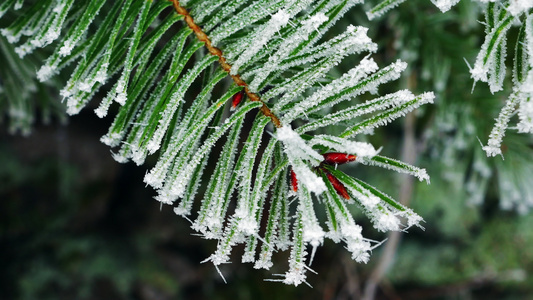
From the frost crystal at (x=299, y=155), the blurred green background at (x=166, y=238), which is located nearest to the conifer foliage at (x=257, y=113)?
the frost crystal at (x=299, y=155)

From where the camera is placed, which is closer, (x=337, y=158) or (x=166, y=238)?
(x=337, y=158)

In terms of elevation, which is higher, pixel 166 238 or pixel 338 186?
pixel 338 186

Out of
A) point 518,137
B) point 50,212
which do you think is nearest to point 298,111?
point 518,137

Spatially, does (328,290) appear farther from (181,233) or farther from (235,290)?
(181,233)

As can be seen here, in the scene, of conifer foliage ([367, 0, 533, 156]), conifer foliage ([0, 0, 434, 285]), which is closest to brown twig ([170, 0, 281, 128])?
conifer foliage ([0, 0, 434, 285])

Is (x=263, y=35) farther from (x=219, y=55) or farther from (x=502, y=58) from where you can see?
(x=502, y=58)

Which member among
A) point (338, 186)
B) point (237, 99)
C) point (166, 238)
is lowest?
point (166, 238)

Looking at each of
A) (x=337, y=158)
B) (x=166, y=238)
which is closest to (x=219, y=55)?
(x=337, y=158)

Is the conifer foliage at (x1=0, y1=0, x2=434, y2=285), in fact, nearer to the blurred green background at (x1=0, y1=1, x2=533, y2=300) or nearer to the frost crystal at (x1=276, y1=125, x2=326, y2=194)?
the frost crystal at (x1=276, y1=125, x2=326, y2=194)
